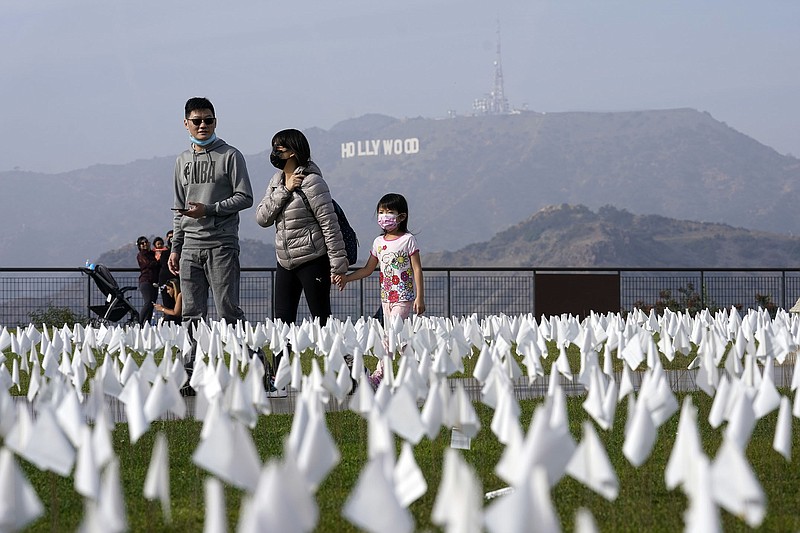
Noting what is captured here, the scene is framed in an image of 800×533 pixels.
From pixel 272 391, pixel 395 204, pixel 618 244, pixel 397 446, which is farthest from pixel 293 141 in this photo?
pixel 618 244

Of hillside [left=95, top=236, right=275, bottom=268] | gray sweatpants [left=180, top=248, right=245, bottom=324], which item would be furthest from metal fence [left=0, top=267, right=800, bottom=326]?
hillside [left=95, top=236, right=275, bottom=268]

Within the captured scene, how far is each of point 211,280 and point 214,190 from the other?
0.65 metres

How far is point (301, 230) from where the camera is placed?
8.42 meters

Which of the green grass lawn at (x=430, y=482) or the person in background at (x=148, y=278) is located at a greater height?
the person in background at (x=148, y=278)

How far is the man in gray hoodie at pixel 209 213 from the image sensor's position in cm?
834

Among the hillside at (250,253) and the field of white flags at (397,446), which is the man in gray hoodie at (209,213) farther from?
the hillside at (250,253)

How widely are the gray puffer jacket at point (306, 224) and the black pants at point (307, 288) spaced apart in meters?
0.07

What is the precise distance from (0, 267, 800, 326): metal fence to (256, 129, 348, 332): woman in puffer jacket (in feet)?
34.6

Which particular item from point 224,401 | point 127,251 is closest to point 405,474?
point 224,401

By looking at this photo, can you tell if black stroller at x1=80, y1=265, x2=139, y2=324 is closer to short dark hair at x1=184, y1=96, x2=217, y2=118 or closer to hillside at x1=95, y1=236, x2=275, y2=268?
short dark hair at x1=184, y1=96, x2=217, y2=118

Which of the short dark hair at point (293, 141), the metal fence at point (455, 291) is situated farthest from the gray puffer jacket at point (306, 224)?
the metal fence at point (455, 291)

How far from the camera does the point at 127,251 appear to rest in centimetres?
10425

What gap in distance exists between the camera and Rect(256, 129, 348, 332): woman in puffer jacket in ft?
27.3

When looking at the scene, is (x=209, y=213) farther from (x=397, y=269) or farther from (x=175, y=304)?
(x=175, y=304)
